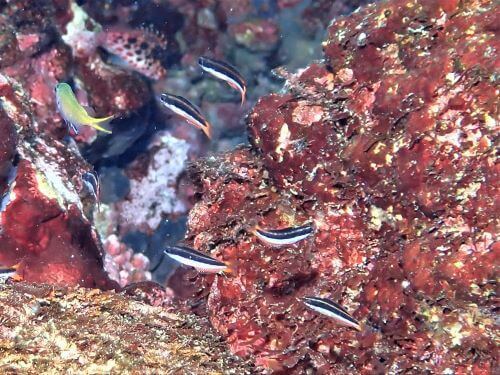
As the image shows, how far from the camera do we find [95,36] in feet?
23.3

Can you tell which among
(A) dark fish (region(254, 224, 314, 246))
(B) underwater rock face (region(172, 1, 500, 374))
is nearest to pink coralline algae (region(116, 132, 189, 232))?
(B) underwater rock face (region(172, 1, 500, 374))

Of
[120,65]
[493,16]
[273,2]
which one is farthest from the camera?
[273,2]

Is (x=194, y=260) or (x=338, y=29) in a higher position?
(x=338, y=29)

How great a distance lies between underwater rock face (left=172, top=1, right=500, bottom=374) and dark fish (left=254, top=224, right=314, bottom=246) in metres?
0.34

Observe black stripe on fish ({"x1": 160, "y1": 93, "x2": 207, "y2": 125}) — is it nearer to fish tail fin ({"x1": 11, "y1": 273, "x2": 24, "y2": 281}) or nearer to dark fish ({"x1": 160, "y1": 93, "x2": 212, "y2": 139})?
dark fish ({"x1": 160, "y1": 93, "x2": 212, "y2": 139})

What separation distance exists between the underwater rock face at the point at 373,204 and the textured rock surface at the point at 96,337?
2.10 feet

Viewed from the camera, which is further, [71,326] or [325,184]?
[325,184]

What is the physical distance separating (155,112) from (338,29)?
15.8 feet

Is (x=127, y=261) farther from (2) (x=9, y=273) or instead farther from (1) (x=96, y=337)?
(1) (x=96, y=337)

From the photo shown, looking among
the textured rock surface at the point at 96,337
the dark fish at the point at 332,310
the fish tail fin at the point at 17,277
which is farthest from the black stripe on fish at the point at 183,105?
the dark fish at the point at 332,310

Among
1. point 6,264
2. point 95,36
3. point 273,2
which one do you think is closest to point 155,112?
point 95,36

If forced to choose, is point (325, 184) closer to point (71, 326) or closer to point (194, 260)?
point (194, 260)

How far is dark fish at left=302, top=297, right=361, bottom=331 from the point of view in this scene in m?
3.27

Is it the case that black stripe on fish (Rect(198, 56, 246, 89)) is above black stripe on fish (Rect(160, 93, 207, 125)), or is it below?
above
